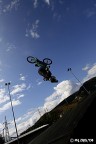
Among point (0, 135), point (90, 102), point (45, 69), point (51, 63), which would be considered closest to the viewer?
point (90, 102)

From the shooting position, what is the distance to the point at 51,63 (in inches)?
1087

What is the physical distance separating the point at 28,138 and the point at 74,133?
3581 cm

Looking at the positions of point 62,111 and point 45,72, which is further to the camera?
point 62,111

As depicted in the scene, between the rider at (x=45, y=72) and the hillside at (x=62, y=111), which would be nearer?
the hillside at (x=62, y=111)

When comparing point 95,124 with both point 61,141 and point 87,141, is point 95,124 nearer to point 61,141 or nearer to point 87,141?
point 87,141

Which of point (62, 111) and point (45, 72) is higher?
point (62, 111)

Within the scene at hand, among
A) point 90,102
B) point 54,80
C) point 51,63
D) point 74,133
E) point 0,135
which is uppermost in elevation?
point 0,135

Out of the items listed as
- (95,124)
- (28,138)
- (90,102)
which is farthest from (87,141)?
(28,138)

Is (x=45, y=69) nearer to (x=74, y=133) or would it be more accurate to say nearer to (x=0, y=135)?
(x=74, y=133)

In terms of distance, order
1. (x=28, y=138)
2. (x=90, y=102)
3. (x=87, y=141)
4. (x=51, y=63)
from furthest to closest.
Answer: (x=28, y=138), (x=51, y=63), (x=90, y=102), (x=87, y=141)

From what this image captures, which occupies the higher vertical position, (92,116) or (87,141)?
(92,116)

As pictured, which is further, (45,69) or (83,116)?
(45,69)

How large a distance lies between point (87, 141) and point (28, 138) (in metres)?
36.0

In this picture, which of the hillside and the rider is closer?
the hillside
